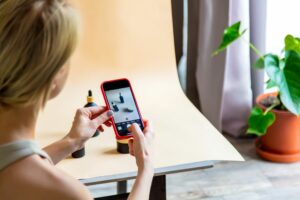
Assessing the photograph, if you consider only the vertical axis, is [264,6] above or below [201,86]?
above

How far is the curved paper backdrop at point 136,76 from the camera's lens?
155 cm

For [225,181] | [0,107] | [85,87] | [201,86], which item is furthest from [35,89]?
[201,86]

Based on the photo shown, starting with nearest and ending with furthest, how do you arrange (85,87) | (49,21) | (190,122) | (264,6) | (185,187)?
(49,21) → (190,122) → (85,87) → (185,187) → (264,6)

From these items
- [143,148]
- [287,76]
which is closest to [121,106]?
[143,148]

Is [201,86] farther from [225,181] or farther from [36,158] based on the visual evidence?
[36,158]

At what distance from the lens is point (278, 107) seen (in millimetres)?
2281

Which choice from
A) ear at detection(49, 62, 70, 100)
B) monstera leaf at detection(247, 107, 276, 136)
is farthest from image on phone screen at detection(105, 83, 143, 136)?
monstera leaf at detection(247, 107, 276, 136)

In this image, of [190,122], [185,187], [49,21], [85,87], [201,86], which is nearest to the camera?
[49,21]

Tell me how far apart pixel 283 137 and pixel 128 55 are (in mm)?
713

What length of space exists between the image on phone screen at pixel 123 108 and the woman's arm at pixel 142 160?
135mm

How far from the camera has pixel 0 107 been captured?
0.94 meters

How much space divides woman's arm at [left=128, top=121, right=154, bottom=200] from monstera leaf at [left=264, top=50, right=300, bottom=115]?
89 cm

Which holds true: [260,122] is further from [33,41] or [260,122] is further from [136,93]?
[33,41]

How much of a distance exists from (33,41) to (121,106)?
599 mm
